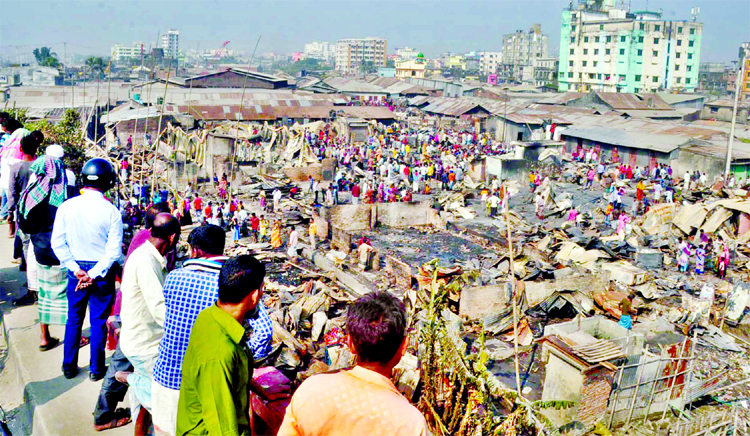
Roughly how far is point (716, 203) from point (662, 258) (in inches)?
160

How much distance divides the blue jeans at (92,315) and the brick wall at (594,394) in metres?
5.91

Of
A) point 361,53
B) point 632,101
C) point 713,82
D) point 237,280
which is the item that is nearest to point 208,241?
point 237,280

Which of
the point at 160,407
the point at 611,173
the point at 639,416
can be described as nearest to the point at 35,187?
the point at 160,407

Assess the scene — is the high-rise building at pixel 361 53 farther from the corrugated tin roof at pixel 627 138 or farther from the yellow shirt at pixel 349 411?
the yellow shirt at pixel 349 411

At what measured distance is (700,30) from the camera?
219 feet

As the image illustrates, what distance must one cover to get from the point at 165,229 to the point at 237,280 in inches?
41.9

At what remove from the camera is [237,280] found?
243 centimetres

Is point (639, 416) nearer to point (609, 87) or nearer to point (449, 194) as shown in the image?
point (449, 194)

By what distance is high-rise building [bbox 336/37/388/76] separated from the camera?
152 m

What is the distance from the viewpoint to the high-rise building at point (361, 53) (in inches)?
5989

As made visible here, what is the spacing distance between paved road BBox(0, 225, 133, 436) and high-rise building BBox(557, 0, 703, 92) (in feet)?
220

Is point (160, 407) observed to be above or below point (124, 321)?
below

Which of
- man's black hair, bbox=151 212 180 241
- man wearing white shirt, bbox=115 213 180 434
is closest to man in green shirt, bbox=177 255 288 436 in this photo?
man wearing white shirt, bbox=115 213 180 434

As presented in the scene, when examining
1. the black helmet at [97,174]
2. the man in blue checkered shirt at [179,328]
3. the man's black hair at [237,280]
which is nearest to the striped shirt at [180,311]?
the man in blue checkered shirt at [179,328]
